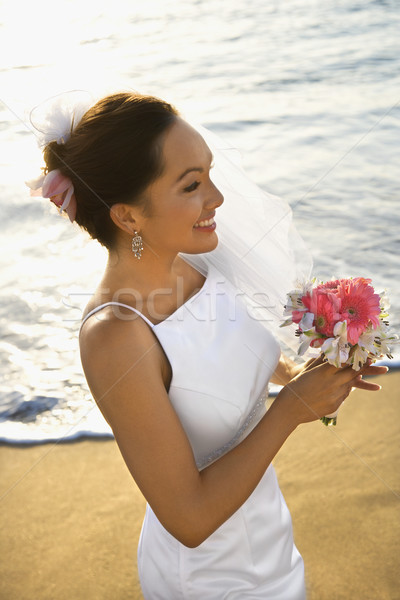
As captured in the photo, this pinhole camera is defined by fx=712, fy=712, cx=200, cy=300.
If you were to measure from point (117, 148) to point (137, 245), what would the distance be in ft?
1.02

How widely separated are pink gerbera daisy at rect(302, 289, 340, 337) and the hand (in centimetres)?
11

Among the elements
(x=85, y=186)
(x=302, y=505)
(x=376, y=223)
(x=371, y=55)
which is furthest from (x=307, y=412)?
(x=371, y=55)

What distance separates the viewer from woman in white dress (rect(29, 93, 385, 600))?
1937 mm

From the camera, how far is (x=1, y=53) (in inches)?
607

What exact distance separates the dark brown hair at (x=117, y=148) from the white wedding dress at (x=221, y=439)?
0.43 metres

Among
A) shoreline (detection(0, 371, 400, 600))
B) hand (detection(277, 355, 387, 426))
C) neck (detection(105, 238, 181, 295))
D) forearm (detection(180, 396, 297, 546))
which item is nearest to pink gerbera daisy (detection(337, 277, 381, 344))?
hand (detection(277, 355, 387, 426))

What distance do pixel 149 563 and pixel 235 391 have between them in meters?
0.67

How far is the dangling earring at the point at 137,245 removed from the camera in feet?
7.16

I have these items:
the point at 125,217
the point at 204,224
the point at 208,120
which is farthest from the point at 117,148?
the point at 208,120

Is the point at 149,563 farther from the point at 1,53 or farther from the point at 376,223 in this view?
the point at 1,53

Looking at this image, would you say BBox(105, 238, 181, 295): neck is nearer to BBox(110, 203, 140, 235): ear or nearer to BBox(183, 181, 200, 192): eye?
BBox(110, 203, 140, 235): ear

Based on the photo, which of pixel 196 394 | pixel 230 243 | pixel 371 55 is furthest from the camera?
pixel 371 55

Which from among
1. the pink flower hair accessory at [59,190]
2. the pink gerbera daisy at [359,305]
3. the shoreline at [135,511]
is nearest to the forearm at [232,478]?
the pink gerbera daisy at [359,305]

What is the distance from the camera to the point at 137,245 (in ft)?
7.17
